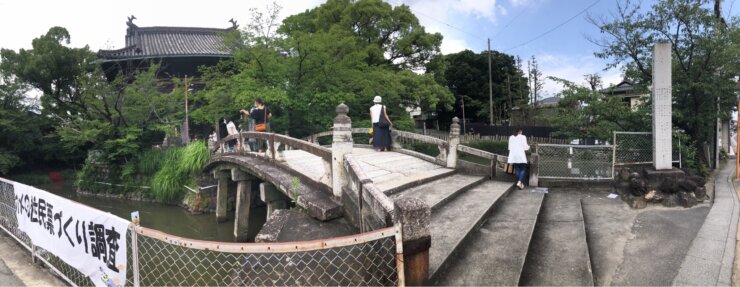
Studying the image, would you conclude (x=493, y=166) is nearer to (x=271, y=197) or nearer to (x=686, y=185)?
(x=686, y=185)

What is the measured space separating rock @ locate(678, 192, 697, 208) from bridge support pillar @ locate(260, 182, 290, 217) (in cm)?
896

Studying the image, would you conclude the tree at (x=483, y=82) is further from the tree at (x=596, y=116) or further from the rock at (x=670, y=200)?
the rock at (x=670, y=200)

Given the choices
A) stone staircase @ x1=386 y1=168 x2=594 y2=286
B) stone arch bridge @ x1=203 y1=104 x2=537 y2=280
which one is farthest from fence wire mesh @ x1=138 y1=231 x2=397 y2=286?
stone staircase @ x1=386 y1=168 x2=594 y2=286

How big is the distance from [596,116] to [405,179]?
6853 millimetres

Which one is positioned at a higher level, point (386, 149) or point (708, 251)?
point (386, 149)

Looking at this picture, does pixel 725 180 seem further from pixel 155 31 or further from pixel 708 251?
pixel 155 31

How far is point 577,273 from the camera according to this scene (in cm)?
406

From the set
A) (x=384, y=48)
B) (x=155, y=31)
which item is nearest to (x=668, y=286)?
(x=384, y=48)

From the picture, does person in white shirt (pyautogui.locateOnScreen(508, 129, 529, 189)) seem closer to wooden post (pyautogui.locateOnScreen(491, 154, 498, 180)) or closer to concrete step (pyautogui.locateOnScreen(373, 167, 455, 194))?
wooden post (pyautogui.locateOnScreen(491, 154, 498, 180))

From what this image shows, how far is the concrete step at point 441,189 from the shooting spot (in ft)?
20.1

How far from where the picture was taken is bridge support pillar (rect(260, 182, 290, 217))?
10.0 metres

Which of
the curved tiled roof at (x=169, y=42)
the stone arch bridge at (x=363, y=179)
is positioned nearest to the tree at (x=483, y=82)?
the curved tiled roof at (x=169, y=42)

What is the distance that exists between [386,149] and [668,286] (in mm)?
8324

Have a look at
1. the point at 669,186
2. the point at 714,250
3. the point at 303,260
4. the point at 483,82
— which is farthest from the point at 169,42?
the point at 714,250
